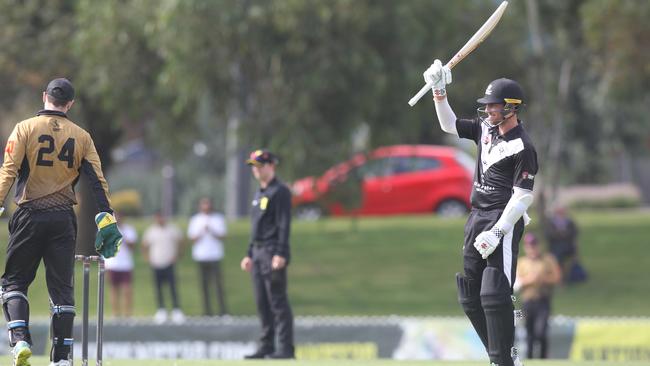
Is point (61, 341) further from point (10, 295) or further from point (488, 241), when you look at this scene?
point (488, 241)

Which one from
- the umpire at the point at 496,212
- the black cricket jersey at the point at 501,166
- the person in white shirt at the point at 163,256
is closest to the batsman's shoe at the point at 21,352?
the umpire at the point at 496,212

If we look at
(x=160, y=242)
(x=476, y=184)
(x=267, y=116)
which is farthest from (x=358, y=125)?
(x=476, y=184)

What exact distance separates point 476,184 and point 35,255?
3013 mm

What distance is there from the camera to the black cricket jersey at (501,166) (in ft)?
26.5

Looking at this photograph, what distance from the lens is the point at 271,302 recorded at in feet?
38.0

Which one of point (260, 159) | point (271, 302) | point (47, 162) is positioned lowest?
point (271, 302)

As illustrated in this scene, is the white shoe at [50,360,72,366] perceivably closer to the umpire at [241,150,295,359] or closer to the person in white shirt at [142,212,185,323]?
the umpire at [241,150,295,359]

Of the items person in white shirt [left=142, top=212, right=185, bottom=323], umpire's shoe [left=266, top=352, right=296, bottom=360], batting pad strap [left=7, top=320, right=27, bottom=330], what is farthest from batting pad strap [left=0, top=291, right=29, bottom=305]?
person in white shirt [left=142, top=212, right=185, bottom=323]

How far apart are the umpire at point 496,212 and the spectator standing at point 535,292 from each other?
7.51 meters

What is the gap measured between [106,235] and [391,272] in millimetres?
15879

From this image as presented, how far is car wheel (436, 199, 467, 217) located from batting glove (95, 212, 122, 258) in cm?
2002

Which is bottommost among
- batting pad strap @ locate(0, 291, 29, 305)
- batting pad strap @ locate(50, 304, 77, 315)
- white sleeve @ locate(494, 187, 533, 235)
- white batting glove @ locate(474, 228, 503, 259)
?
batting pad strap @ locate(50, 304, 77, 315)

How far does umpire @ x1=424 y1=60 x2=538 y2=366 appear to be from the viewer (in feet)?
26.3

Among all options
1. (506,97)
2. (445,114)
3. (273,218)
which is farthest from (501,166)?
(273,218)
